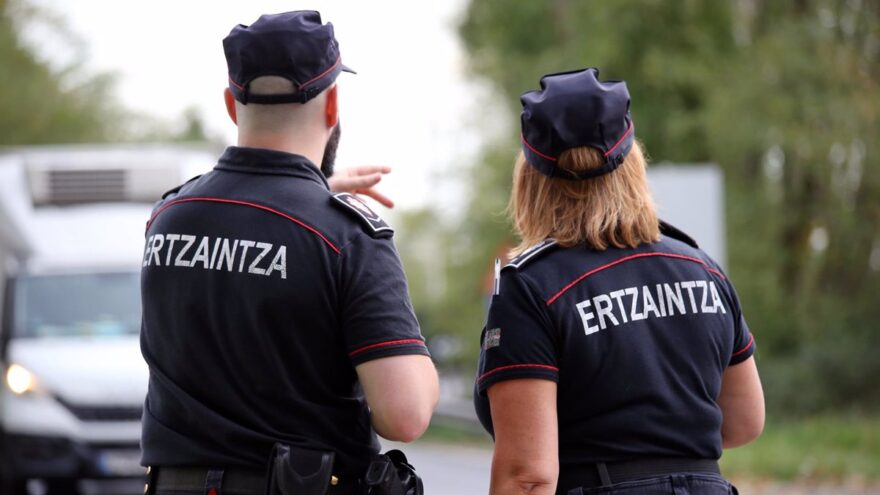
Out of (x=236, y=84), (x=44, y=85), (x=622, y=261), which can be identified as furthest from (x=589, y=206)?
(x=44, y=85)

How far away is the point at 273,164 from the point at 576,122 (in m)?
0.78

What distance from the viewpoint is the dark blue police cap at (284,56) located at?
3.18m

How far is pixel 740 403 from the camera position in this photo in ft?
11.8

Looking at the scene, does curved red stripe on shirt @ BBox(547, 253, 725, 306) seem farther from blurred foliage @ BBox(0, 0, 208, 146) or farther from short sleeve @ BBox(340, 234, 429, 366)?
blurred foliage @ BBox(0, 0, 208, 146)

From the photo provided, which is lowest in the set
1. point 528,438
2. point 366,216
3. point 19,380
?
point 19,380

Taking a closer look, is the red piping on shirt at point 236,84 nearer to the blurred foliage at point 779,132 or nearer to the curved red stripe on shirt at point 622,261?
the curved red stripe on shirt at point 622,261

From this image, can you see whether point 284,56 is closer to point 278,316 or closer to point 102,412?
point 278,316

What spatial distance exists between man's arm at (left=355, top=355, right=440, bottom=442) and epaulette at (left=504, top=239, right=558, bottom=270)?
0.40 m

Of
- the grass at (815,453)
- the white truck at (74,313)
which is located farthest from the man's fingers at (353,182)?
the grass at (815,453)

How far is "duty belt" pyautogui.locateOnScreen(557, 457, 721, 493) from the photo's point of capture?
3229 millimetres

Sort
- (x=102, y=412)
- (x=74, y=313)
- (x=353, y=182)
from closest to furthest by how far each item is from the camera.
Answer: (x=353, y=182) < (x=102, y=412) < (x=74, y=313)

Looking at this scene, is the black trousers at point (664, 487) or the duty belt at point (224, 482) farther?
the black trousers at point (664, 487)

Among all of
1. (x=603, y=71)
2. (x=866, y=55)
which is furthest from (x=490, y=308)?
(x=603, y=71)

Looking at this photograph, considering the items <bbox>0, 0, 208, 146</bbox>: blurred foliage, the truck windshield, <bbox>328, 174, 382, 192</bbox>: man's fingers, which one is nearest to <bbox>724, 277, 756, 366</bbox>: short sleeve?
<bbox>328, 174, 382, 192</bbox>: man's fingers
